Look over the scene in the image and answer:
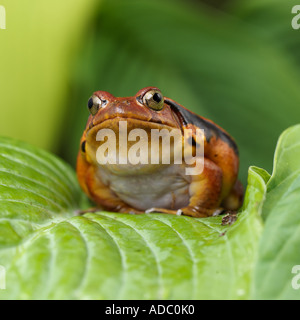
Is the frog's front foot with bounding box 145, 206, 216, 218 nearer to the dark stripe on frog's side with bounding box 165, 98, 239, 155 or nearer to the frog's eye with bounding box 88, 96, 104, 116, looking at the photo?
the dark stripe on frog's side with bounding box 165, 98, 239, 155

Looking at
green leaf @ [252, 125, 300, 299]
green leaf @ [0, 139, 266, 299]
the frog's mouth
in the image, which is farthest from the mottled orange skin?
green leaf @ [252, 125, 300, 299]

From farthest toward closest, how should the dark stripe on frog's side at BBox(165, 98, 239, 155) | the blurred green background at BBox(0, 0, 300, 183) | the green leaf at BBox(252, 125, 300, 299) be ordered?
the blurred green background at BBox(0, 0, 300, 183) < the dark stripe on frog's side at BBox(165, 98, 239, 155) < the green leaf at BBox(252, 125, 300, 299)

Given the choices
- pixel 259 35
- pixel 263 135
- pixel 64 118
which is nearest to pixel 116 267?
pixel 263 135

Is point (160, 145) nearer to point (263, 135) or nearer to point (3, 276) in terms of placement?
point (3, 276)

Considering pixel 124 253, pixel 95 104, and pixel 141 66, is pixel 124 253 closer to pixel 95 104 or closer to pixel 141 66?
pixel 95 104

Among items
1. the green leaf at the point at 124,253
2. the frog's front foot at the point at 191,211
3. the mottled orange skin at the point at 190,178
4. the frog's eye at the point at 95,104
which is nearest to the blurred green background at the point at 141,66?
the mottled orange skin at the point at 190,178

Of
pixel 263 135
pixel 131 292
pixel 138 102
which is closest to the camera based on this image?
pixel 131 292

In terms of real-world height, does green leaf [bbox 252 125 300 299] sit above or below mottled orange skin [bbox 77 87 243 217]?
below
